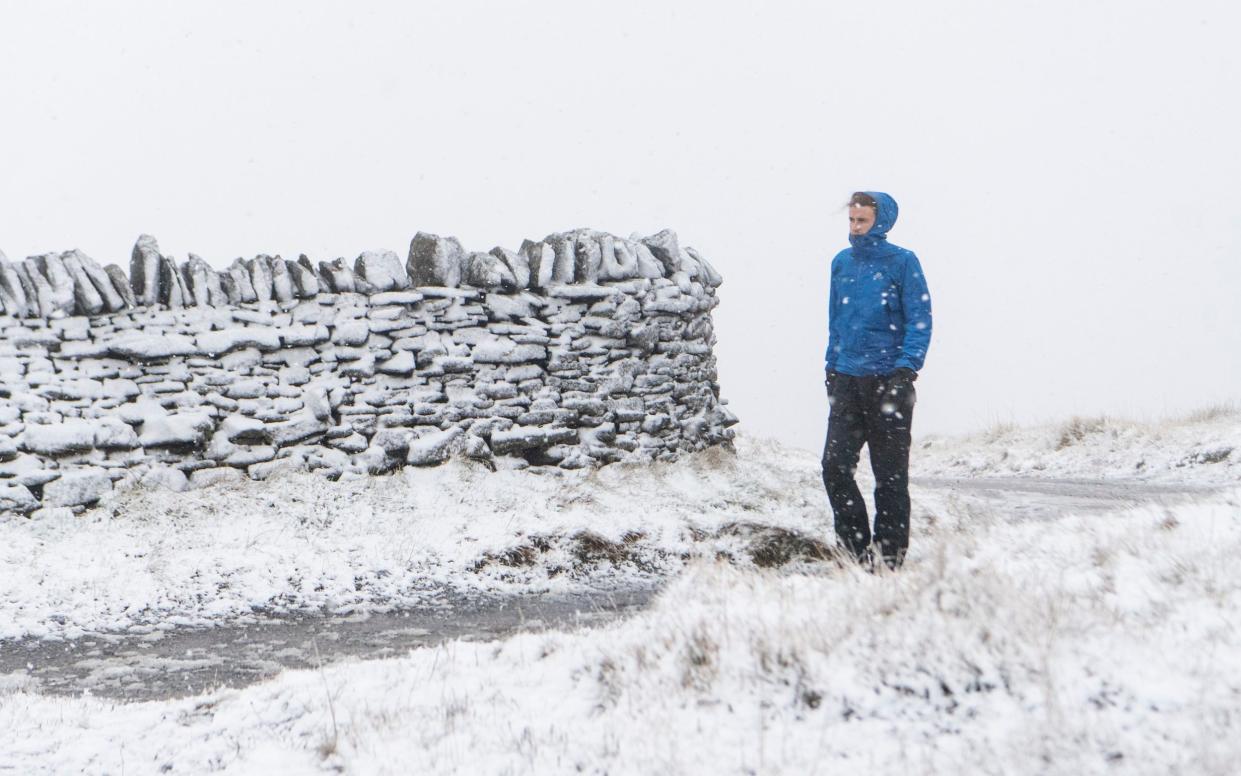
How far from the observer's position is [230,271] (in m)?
8.03

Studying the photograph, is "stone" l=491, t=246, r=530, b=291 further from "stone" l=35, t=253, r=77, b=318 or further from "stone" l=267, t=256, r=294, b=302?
"stone" l=35, t=253, r=77, b=318

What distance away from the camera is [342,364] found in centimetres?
802

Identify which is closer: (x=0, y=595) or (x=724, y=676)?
(x=724, y=676)

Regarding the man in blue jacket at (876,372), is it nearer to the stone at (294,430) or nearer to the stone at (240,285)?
the stone at (294,430)

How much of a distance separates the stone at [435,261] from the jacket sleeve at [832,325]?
12.7ft

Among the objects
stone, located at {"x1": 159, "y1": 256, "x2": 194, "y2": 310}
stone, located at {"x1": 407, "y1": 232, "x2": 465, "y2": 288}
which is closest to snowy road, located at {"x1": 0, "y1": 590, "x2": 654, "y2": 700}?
stone, located at {"x1": 159, "y1": 256, "x2": 194, "y2": 310}

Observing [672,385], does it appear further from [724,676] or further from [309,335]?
[724,676]

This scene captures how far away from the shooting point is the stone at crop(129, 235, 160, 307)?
7668 millimetres

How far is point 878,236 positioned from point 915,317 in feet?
1.59

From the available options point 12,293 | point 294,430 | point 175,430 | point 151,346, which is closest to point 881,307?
point 294,430

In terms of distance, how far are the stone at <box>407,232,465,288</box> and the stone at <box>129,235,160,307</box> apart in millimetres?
1952

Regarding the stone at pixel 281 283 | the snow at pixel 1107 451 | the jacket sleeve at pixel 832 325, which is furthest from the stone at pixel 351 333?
the snow at pixel 1107 451

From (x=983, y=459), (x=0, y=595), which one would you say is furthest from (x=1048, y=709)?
(x=983, y=459)

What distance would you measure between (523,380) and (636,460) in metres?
1.19
